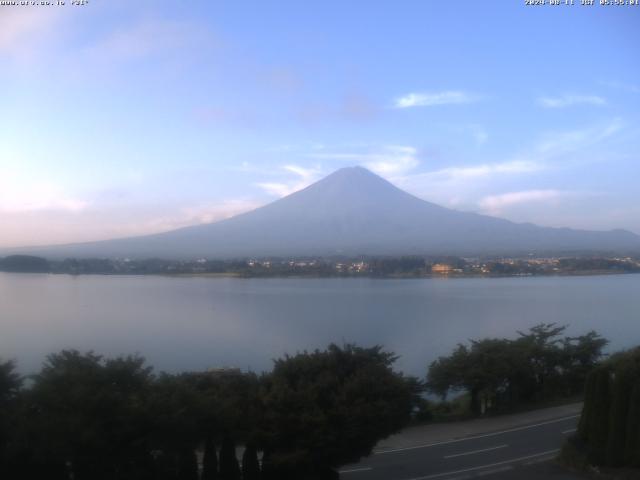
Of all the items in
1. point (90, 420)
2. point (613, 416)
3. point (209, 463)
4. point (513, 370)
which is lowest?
point (513, 370)

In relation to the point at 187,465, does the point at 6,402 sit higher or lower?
higher

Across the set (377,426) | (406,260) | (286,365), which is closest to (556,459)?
(377,426)

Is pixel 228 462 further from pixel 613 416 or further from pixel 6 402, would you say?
pixel 613 416

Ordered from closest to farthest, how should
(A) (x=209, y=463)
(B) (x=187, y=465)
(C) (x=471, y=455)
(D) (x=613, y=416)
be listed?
(B) (x=187, y=465) < (A) (x=209, y=463) < (D) (x=613, y=416) < (C) (x=471, y=455)

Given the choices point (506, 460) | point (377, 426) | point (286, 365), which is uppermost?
point (286, 365)

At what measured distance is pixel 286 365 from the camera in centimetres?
615

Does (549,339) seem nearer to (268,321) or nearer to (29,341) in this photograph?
(268,321)

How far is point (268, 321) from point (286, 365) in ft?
33.6

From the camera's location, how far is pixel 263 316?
17031 millimetres

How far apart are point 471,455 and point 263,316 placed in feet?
33.4

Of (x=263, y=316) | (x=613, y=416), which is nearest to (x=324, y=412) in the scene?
(x=613, y=416)

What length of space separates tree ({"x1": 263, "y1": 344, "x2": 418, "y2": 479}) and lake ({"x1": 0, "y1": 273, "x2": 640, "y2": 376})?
7.51 feet

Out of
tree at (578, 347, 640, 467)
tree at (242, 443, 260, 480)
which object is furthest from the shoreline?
tree at (578, 347, 640, 467)

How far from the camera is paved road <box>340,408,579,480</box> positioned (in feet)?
21.8
